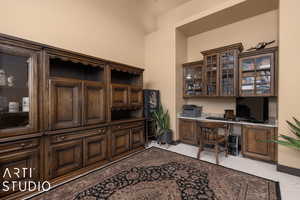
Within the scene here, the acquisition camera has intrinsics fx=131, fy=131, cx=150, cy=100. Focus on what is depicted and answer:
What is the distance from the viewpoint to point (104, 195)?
176 centimetres

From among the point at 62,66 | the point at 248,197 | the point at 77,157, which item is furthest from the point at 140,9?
the point at 248,197

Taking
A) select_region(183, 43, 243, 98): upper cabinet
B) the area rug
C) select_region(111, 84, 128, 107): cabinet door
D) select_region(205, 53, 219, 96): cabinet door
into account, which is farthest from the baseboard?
select_region(111, 84, 128, 107): cabinet door

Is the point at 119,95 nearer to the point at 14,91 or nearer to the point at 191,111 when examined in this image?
the point at 14,91

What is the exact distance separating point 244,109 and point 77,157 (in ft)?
12.0

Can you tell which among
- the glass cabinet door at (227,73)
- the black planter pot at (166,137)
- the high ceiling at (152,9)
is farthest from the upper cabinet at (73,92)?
the glass cabinet door at (227,73)

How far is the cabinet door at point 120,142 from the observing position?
279 cm

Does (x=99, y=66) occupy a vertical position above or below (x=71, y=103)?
above

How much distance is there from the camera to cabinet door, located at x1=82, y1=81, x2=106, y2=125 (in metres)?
2.35

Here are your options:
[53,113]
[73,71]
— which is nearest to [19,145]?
[53,113]

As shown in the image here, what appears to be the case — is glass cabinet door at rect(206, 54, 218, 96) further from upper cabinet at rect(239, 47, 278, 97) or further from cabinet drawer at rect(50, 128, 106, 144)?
cabinet drawer at rect(50, 128, 106, 144)

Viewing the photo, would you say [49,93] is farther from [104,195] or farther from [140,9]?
[140,9]

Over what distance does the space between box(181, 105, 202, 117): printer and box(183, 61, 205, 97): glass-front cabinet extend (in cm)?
38

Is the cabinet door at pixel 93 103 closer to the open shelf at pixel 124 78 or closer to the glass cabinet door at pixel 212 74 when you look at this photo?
the open shelf at pixel 124 78

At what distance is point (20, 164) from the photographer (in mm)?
1724
